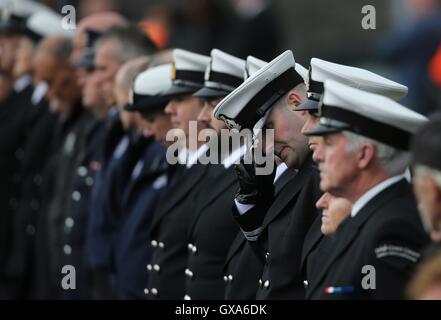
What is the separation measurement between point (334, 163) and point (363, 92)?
0.37 meters

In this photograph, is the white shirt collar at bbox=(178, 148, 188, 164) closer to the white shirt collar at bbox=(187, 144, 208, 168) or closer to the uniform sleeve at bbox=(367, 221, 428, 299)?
the white shirt collar at bbox=(187, 144, 208, 168)

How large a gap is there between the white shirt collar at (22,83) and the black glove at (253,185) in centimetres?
693

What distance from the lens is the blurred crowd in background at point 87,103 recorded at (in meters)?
10.6

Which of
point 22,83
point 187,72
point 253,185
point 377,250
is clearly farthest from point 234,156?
point 22,83

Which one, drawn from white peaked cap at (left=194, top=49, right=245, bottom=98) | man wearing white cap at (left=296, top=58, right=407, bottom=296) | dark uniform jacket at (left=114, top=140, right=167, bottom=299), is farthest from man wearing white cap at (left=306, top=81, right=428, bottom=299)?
dark uniform jacket at (left=114, top=140, right=167, bottom=299)

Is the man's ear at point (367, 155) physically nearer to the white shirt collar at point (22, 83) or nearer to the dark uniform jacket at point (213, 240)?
the dark uniform jacket at point (213, 240)

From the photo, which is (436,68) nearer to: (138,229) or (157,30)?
(157,30)

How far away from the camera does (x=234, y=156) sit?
Answer: 803 centimetres

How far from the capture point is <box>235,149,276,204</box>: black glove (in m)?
7.18

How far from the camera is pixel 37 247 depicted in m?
12.7

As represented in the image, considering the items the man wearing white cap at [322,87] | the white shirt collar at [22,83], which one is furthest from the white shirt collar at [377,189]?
the white shirt collar at [22,83]

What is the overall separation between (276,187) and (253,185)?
0.14 meters

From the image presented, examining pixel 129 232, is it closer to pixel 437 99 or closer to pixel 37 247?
pixel 37 247
